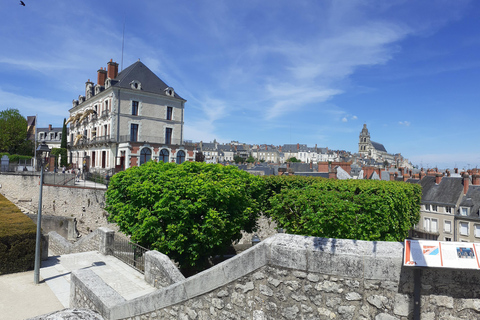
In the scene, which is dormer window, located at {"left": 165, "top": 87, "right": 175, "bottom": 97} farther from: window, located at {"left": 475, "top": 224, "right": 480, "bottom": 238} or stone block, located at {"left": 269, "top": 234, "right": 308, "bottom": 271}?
stone block, located at {"left": 269, "top": 234, "right": 308, "bottom": 271}

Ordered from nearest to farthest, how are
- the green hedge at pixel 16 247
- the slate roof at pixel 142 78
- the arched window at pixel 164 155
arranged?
the green hedge at pixel 16 247, the slate roof at pixel 142 78, the arched window at pixel 164 155

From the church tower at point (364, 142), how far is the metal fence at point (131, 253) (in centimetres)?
18163

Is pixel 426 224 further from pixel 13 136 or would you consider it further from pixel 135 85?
pixel 13 136

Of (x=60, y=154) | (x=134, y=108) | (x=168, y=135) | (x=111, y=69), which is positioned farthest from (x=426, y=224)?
(x=60, y=154)

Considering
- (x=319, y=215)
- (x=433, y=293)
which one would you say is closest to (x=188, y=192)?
(x=319, y=215)

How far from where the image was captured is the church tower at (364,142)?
177913mm

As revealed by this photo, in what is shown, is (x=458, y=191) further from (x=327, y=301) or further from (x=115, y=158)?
(x=115, y=158)

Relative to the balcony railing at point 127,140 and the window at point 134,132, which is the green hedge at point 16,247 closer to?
the balcony railing at point 127,140

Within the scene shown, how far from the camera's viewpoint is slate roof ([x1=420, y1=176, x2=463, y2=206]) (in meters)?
32.2

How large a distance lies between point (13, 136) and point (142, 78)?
32.3 m

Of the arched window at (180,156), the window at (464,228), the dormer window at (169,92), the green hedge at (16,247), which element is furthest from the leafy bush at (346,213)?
the dormer window at (169,92)

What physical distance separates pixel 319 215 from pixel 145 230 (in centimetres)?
627

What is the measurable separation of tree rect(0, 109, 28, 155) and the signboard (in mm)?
63601

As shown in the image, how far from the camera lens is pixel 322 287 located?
380 centimetres
